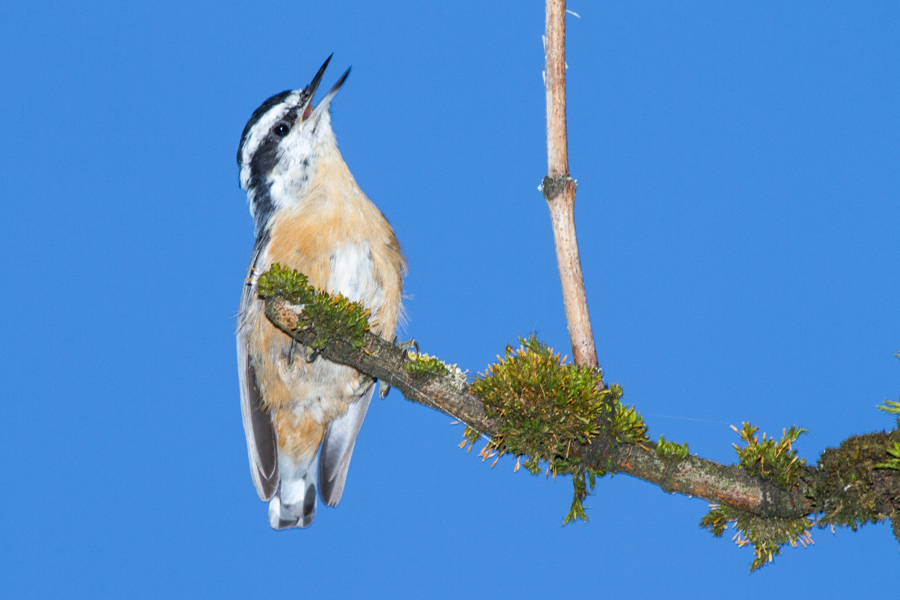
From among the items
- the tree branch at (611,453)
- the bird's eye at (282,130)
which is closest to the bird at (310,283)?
the bird's eye at (282,130)

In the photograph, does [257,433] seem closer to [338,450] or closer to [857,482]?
[338,450]

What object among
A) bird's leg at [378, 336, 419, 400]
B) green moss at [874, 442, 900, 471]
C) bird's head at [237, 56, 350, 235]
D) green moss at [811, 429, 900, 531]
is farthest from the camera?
bird's head at [237, 56, 350, 235]

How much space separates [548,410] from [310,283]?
107 centimetres

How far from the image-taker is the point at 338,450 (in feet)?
9.85

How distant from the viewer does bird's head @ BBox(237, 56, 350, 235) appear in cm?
281

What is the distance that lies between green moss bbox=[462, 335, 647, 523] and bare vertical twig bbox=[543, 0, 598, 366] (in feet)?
0.40

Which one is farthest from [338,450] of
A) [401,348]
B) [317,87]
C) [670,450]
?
[670,450]

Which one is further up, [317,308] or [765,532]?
[317,308]

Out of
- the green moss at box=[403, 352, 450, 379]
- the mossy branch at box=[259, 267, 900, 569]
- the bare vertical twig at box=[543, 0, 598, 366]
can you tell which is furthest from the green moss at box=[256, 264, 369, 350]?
the bare vertical twig at box=[543, 0, 598, 366]

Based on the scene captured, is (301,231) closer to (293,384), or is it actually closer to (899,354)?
(293,384)

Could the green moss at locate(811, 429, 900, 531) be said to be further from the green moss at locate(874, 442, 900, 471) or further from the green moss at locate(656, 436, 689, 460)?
the green moss at locate(656, 436, 689, 460)

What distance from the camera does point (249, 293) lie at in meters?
2.74

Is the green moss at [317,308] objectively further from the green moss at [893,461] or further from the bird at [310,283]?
the green moss at [893,461]

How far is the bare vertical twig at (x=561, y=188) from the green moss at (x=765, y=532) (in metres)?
0.53
